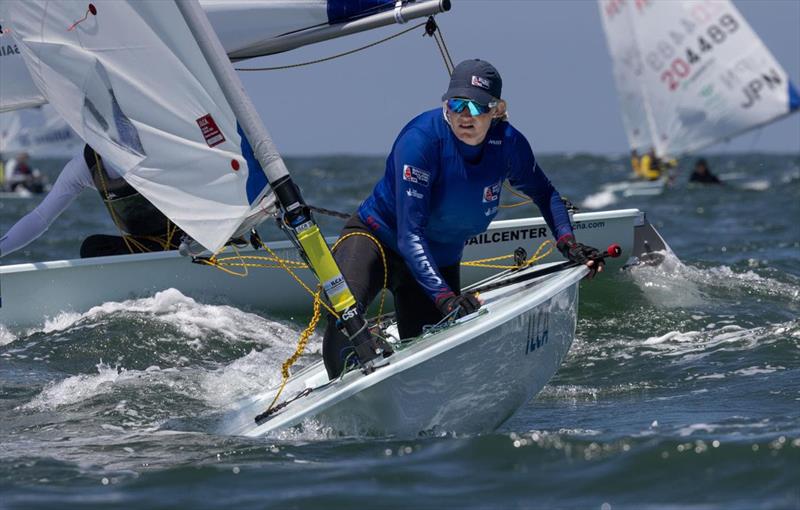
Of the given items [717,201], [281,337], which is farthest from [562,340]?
[717,201]

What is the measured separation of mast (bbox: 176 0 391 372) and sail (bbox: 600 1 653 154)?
62.3 feet

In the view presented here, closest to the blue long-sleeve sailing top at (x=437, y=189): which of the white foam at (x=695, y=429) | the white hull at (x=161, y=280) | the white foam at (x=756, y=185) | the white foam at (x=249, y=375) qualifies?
the white foam at (x=695, y=429)

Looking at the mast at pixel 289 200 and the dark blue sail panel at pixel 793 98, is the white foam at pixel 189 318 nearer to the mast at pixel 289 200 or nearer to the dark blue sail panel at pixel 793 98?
the mast at pixel 289 200

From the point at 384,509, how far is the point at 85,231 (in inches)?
528

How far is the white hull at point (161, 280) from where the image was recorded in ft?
25.8

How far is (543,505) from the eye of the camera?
3.59 m

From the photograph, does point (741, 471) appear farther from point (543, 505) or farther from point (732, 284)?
point (732, 284)

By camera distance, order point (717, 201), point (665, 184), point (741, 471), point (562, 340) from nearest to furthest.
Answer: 1. point (741, 471)
2. point (562, 340)
3. point (717, 201)
4. point (665, 184)

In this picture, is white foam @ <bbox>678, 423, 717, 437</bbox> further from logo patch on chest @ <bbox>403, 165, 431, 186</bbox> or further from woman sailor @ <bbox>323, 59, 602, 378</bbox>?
logo patch on chest @ <bbox>403, 165, 431, 186</bbox>

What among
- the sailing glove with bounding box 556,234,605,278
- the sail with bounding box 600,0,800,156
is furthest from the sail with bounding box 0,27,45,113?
the sail with bounding box 600,0,800,156

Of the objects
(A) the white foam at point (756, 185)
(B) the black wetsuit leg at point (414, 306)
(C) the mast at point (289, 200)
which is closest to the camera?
(C) the mast at point (289, 200)

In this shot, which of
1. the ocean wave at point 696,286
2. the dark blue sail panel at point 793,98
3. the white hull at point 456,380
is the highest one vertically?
the white hull at point 456,380

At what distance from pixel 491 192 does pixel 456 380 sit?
0.79 meters

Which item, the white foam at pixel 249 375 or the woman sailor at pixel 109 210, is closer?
the white foam at pixel 249 375
